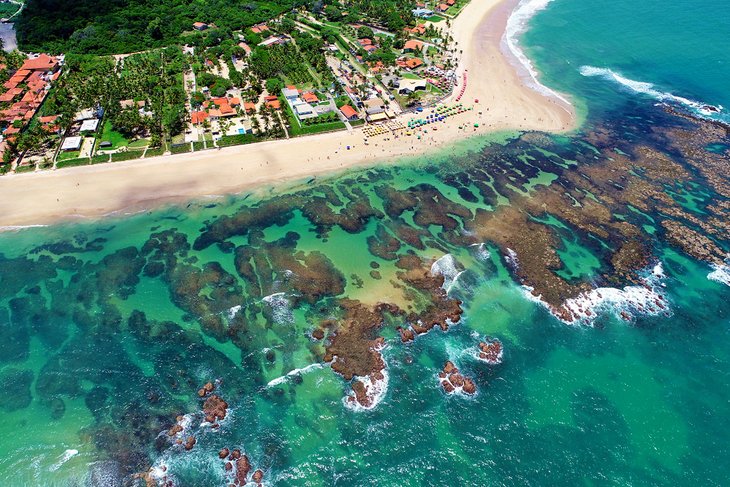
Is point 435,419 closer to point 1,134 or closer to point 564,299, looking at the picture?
point 564,299

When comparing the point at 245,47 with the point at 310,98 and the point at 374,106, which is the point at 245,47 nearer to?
the point at 310,98

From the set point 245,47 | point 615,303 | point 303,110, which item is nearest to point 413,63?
point 303,110

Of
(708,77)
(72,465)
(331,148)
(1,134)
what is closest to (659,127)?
(708,77)

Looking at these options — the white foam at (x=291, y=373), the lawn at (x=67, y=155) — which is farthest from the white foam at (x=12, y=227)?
the white foam at (x=291, y=373)

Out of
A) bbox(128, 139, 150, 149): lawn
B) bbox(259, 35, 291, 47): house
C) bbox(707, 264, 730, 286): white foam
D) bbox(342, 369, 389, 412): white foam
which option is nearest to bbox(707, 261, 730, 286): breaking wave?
bbox(707, 264, 730, 286): white foam

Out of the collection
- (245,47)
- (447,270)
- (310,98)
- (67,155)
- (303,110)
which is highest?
A: (245,47)

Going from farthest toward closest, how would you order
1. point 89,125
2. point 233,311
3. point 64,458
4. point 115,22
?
point 115,22 → point 89,125 → point 233,311 → point 64,458

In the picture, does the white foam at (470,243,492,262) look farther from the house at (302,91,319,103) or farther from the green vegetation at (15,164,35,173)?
the green vegetation at (15,164,35,173)
